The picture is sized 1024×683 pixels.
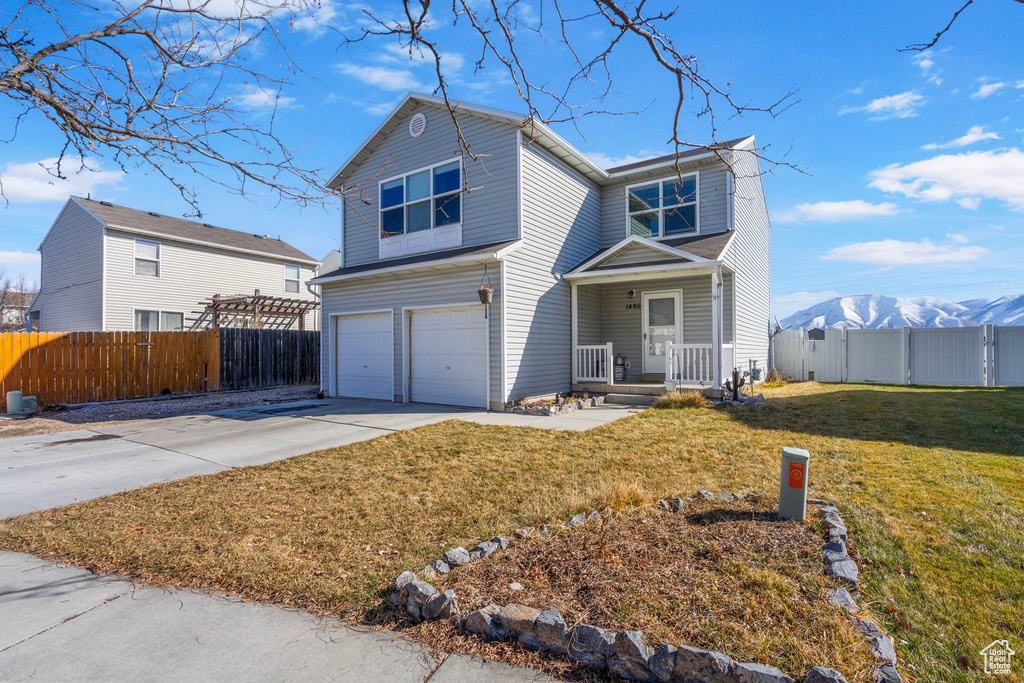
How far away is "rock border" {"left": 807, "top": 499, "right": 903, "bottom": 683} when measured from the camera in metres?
2.03

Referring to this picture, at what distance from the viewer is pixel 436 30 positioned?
3176mm

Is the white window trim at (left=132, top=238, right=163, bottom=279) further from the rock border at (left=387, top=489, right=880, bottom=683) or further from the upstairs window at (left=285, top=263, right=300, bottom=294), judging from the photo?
the rock border at (left=387, top=489, right=880, bottom=683)

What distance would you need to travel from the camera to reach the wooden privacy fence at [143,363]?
11.6m

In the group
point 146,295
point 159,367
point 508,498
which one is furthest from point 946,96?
point 146,295

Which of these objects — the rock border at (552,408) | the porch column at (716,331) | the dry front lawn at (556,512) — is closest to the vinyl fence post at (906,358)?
the dry front lawn at (556,512)

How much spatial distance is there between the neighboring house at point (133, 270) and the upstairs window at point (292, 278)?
1.36m

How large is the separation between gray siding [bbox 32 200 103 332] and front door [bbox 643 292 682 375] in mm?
17852

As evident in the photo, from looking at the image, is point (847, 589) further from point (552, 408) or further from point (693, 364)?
point (693, 364)

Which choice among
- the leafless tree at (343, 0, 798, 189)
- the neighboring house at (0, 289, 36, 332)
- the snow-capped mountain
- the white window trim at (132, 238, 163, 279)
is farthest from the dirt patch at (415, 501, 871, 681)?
the snow-capped mountain

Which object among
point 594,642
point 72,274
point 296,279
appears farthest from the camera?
point 296,279

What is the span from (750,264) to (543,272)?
6.93 m

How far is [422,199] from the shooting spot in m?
11.9

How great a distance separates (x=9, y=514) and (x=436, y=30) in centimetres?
556

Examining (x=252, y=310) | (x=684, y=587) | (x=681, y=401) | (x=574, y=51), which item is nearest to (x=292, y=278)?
(x=252, y=310)
